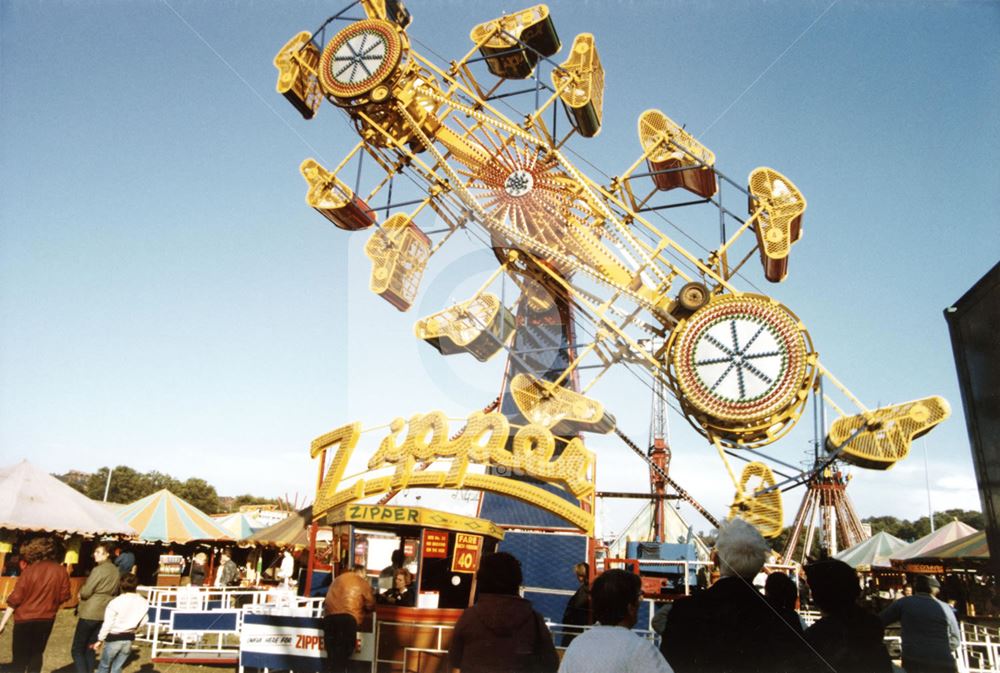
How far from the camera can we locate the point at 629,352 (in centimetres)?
1434

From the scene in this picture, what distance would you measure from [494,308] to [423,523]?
25.0ft

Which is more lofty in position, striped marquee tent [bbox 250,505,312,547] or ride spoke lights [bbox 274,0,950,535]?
ride spoke lights [bbox 274,0,950,535]

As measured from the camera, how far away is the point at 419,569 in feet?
30.2

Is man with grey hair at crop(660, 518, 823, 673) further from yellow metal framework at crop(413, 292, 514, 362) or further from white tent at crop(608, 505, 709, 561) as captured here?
white tent at crop(608, 505, 709, 561)

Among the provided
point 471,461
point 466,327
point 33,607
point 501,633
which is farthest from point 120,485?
point 501,633

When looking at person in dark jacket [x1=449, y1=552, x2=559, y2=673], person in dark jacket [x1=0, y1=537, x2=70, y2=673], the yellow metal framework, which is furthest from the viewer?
the yellow metal framework

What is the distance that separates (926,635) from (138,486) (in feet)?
218

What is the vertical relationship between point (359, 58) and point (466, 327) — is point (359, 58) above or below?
above

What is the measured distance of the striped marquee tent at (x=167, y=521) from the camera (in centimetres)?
2053

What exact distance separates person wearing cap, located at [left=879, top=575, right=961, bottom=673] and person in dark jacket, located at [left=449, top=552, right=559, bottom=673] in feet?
11.2

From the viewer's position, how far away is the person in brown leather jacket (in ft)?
24.2

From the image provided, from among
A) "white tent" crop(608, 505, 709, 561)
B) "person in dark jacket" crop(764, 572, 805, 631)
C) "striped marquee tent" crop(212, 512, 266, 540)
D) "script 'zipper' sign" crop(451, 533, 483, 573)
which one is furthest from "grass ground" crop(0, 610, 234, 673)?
"white tent" crop(608, 505, 709, 561)

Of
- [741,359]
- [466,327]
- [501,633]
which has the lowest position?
[501,633]

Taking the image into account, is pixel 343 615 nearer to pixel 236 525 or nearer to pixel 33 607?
pixel 33 607
